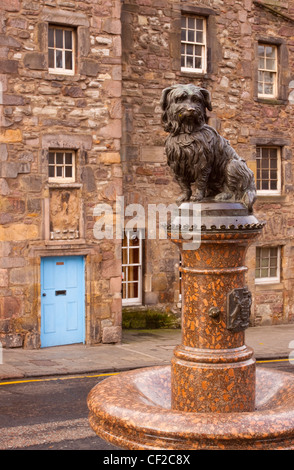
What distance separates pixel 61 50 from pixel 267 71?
679cm

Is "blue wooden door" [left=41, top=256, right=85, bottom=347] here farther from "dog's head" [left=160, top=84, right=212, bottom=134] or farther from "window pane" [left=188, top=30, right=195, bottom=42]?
"dog's head" [left=160, top=84, right=212, bottom=134]

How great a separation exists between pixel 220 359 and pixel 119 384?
2.94 ft

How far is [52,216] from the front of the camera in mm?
14367

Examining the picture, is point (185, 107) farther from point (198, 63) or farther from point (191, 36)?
point (191, 36)

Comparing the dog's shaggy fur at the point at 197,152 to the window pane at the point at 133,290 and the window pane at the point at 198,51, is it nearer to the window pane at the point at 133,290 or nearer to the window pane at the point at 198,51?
the window pane at the point at 133,290

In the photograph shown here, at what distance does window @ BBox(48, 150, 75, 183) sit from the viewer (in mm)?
14508

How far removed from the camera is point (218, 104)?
17.7m

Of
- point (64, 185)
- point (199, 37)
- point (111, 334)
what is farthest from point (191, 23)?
point (111, 334)

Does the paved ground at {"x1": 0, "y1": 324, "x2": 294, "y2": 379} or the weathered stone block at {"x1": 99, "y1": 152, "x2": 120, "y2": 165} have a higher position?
the weathered stone block at {"x1": 99, "y1": 152, "x2": 120, "y2": 165}

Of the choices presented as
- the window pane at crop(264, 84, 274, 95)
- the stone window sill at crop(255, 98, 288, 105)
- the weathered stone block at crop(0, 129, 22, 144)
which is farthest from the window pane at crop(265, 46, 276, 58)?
the weathered stone block at crop(0, 129, 22, 144)

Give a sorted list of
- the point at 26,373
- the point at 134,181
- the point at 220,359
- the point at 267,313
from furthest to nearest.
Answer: the point at 267,313, the point at 134,181, the point at 26,373, the point at 220,359

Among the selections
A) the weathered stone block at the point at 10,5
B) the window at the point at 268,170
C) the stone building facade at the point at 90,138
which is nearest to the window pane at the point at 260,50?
the stone building facade at the point at 90,138

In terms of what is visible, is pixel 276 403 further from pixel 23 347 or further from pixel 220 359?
pixel 23 347

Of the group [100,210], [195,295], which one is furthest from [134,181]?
[195,295]
